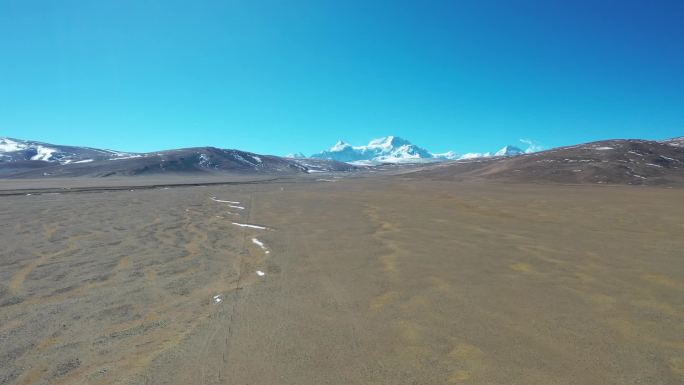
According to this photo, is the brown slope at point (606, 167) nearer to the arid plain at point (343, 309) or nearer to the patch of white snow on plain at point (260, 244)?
the arid plain at point (343, 309)

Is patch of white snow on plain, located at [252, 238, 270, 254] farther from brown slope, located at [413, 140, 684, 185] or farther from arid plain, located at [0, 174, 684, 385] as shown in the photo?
brown slope, located at [413, 140, 684, 185]

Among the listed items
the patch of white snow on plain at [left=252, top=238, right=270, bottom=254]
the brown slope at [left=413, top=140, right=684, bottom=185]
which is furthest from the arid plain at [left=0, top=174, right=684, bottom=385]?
the brown slope at [left=413, top=140, right=684, bottom=185]

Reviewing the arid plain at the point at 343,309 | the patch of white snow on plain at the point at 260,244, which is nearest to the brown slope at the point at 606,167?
the arid plain at the point at 343,309

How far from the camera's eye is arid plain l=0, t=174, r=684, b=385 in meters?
4.66

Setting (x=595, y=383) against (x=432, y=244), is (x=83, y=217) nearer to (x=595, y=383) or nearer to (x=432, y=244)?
(x=432, y=244)

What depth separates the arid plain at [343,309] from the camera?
183 inches

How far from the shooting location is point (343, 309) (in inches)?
262

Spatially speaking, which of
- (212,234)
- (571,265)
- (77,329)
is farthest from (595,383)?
(212,234)

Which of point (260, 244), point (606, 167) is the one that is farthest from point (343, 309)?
point (606, 167)

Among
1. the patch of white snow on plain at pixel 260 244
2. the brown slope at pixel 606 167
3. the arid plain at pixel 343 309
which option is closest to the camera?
the arid plain at pixel 343 309

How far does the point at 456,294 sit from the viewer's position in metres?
7.36

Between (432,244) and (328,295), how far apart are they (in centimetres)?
576

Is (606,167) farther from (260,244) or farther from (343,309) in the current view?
(343,309)

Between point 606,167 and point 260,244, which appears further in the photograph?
point 606,167
